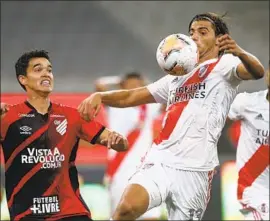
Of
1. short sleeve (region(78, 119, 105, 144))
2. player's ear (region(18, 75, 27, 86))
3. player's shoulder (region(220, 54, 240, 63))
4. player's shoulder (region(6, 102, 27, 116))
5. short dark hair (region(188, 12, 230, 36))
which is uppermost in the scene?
short dark hair (region(188, 12, 230, 36))

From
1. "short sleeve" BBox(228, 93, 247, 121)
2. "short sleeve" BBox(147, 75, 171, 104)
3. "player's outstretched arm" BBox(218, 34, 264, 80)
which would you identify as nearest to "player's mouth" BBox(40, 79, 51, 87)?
"short sleeve" BBox(147, 75, 171, 104)

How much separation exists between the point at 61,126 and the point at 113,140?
1.63 feet

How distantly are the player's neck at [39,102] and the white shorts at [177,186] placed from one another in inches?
33.1

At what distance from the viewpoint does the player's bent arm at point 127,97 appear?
579 cm

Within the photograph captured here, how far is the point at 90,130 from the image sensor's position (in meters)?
5.68

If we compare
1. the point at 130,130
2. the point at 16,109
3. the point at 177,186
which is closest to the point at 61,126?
the point at 16,109

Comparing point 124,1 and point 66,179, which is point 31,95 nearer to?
point 66,179

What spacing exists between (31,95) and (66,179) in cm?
71

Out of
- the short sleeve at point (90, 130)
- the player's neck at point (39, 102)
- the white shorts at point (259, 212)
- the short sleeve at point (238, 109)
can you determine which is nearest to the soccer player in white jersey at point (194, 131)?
the short sleeve at point (90, 130)

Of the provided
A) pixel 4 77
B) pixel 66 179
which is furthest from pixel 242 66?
pixel 4 77

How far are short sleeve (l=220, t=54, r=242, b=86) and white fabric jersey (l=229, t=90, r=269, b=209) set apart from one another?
4.31 feet

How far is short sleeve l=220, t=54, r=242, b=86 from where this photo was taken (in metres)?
5.46

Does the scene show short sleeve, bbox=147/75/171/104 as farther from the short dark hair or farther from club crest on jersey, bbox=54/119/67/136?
club crest on jersey, bbox=54/119/67/136

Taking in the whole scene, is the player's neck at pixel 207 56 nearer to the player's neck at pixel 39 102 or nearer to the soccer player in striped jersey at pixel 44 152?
the soccer player in striped jersey at pixel 44 152
